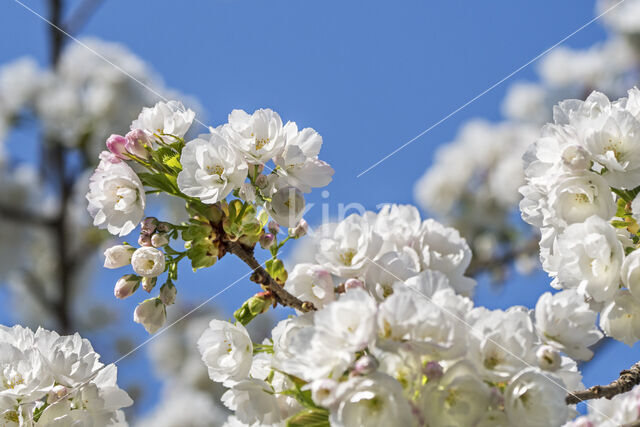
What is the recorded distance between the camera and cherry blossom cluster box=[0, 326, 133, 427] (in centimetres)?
90

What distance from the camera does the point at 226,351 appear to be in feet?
2.89

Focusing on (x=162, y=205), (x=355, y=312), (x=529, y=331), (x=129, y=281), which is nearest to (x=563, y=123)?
(x=529, y=331)

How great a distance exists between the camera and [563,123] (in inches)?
38.5

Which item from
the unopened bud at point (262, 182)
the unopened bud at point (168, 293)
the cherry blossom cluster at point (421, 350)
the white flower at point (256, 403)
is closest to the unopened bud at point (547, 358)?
the cherry blossom cluster at point (421, 350)

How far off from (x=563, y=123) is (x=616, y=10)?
6.15 metres

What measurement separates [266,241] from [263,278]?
0.23ft

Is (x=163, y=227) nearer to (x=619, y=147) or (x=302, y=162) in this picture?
(x=302, y=162)

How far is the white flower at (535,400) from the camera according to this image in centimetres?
66

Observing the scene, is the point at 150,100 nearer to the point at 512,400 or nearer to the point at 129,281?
the point at 129,281

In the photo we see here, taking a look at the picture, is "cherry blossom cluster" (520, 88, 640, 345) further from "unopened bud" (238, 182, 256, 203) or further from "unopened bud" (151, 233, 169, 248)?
"unopened bud" (151, 233, 169, 248)

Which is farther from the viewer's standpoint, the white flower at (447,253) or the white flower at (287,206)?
the white flower at (287,206)

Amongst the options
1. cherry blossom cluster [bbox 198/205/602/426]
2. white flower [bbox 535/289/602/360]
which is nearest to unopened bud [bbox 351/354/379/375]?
cherry blossom cluster [bbox 198/205/602/426]

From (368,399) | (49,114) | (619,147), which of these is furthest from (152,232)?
(49,114)

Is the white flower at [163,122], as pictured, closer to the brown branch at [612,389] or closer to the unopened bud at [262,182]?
the unopened bud at [262,182]
